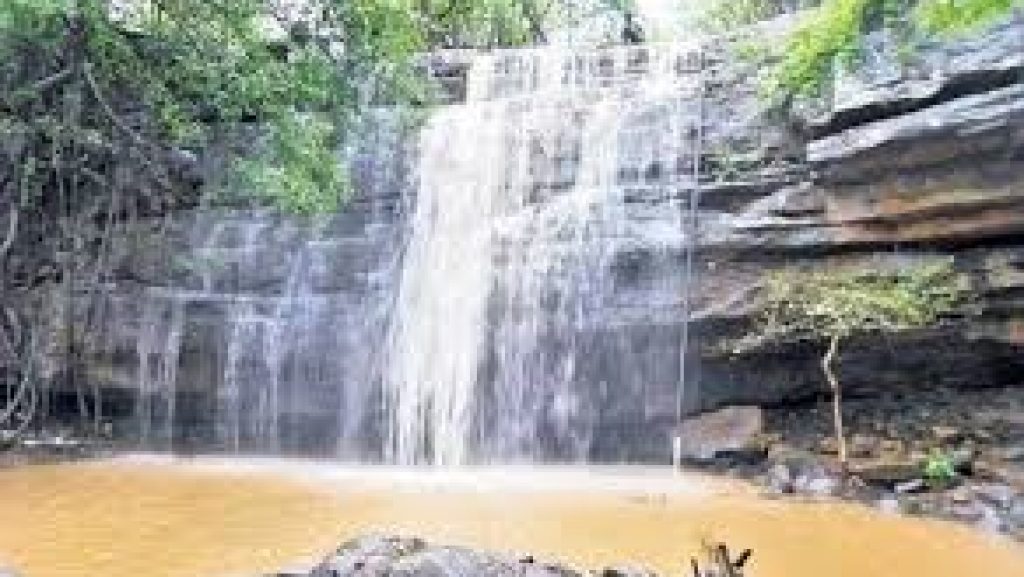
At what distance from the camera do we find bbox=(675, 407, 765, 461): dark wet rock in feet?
36.1

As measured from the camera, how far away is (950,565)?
7473mm

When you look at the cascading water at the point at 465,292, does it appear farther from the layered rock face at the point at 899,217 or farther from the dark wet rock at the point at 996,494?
the dark wet rock at the point at 996,494

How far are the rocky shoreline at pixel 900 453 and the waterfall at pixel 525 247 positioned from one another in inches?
57.3

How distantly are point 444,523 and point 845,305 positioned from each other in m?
3.99

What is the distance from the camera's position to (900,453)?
10219 millimetres

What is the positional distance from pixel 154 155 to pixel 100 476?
330 centimetres

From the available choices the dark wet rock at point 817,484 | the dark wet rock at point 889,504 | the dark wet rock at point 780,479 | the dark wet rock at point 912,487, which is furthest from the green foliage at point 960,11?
the dark wet rock at point 780,479

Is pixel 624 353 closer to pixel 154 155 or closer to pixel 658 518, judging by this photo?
pixel 658 518

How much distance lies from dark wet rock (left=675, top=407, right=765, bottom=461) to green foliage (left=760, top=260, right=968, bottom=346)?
0.83 metres

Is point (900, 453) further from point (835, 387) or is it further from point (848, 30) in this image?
point (848, 30)

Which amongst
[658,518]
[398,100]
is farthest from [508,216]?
[658,518]

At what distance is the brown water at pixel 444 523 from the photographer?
24.7 feet

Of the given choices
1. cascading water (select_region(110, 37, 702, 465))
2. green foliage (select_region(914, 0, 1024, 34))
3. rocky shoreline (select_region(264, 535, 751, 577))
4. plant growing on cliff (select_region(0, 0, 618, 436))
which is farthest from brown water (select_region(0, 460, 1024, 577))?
green foliage (select_region(914, 0, 1024, 34))

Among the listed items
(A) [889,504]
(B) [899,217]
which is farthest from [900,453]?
(B) [899,217]
